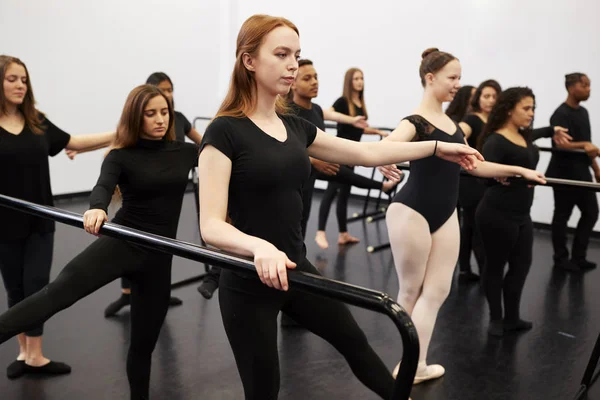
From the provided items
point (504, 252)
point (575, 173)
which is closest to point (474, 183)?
point (575, 173)

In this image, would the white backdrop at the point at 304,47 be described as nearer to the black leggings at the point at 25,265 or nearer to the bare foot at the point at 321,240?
the bare foot at the point at 321,240

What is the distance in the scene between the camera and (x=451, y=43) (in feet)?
22.2

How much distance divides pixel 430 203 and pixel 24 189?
181cm

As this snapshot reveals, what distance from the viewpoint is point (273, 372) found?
177 centimetres

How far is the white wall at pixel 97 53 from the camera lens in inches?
266

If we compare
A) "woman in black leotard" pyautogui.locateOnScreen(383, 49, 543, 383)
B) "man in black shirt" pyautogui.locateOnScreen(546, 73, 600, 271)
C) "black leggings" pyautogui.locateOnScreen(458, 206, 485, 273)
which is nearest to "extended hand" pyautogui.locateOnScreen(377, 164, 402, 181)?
"woman in black leotard" pyautogui.locateOnScreen(383, 49, 543, 383)

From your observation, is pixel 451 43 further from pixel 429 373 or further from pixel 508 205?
pixel 429 373

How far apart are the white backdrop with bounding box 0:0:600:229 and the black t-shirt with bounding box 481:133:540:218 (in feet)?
9.28

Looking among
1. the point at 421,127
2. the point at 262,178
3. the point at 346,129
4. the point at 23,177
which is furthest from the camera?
the point at 346,129

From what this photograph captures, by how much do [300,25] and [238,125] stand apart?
6.54m

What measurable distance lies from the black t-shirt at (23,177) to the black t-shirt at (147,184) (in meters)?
0.55

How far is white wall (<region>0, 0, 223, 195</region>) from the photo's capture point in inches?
266

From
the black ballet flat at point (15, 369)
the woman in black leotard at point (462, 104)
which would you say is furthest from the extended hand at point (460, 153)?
the woman in black leotard at point (462, 104)

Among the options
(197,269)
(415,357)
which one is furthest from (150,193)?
(197,269)
